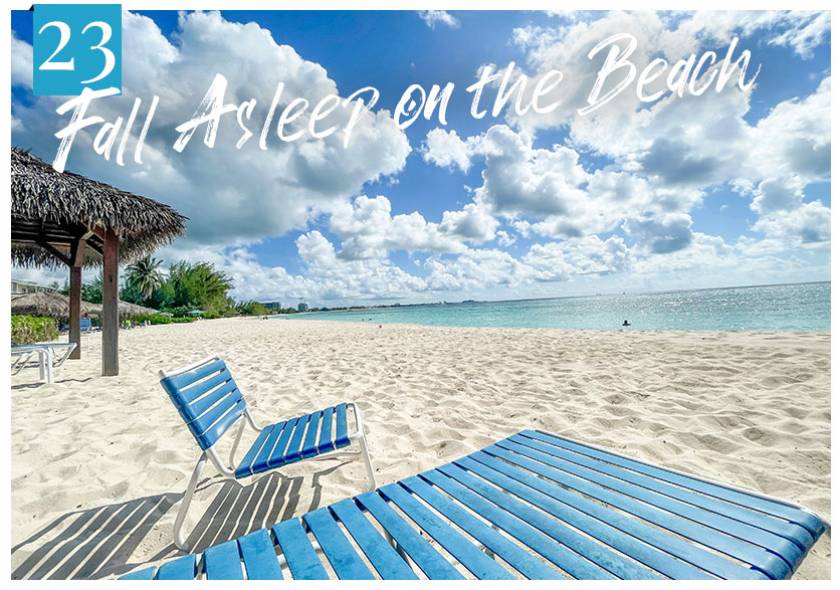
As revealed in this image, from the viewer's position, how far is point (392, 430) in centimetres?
320

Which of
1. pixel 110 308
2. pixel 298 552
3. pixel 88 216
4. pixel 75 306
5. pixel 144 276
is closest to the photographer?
pixel 298 552

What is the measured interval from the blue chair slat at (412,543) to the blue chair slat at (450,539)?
0.04 metres

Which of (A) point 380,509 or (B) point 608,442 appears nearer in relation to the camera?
(A) point 380,509

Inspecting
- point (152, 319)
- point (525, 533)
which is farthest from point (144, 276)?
point (525, 533)

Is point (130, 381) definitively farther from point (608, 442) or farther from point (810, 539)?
point (810, 539)

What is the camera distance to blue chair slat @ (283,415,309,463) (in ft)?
6.33

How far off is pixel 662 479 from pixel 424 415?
225 cm

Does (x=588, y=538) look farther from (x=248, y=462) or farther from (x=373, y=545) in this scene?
(x=248, y=462)

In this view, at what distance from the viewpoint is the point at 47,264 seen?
9.33 meters

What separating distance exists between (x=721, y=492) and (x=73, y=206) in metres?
7.65

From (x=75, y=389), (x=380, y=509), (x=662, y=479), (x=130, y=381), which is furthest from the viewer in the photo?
(x=130, y=381)

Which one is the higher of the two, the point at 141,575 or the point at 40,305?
the point at 40,305

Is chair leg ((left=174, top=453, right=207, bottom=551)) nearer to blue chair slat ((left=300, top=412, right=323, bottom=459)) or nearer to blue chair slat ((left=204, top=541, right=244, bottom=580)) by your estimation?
blue chair slat ((left=300, top=412, right=323, bottom=459))

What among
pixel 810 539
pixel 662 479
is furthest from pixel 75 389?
pixel 810 539
